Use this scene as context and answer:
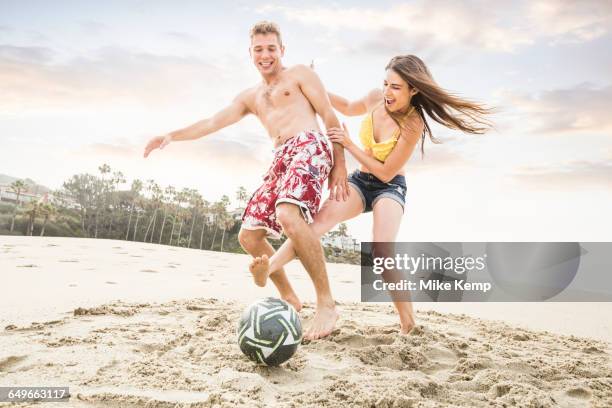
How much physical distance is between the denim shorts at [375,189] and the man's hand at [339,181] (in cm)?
22

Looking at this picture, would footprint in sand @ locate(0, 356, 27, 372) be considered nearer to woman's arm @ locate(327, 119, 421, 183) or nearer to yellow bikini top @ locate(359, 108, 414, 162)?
woman's arm @ locate(327, 119, 421, 183)

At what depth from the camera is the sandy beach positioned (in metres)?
2.88

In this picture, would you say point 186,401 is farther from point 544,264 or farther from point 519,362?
point 544,264

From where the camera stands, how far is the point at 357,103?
5.16m

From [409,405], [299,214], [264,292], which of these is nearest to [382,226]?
[299,214]

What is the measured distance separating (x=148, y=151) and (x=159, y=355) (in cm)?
229

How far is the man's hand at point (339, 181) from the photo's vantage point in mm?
4453

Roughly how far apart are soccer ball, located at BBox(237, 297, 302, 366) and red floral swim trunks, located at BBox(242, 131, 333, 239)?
113cm

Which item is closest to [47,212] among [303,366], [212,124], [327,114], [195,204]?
[195,204]

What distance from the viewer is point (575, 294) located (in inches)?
354

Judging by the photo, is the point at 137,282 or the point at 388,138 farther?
the point at 137,282

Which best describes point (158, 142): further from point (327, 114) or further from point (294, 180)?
point (327, 114)

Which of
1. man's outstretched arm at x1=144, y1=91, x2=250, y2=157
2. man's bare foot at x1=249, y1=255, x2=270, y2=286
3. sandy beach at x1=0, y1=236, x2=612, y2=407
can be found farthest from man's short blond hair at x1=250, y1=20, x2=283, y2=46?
sandy beach at x1=0, y1=236, x2=612, y2=407

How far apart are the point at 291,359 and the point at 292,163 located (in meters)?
1.69
